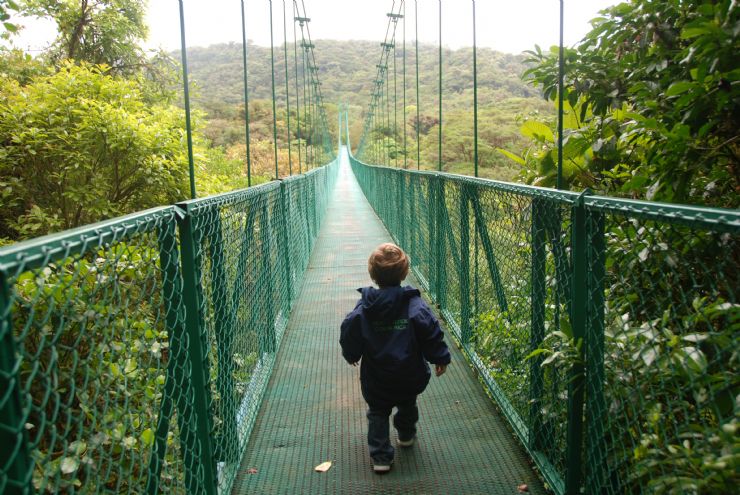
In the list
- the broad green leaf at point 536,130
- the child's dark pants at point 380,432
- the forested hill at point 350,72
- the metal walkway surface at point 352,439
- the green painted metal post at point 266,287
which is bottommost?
the metal walkway surface at point 352,439

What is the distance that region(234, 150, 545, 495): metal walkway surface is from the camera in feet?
6.14

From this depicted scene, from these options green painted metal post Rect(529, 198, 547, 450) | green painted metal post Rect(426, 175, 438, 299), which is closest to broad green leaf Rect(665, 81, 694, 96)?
green painted metal post Rect(529, 198, 547, 450)

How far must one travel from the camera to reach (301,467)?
1983 millimetres

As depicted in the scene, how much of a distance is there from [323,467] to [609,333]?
1129 millimetres

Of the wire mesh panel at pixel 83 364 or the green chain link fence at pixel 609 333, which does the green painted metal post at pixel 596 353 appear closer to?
the green chain link fence at pixel 609 333

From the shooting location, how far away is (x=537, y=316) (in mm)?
1897

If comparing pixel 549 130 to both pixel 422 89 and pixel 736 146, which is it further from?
pixel 422 89

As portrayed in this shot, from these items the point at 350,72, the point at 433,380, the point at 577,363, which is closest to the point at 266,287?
the point at 433,380

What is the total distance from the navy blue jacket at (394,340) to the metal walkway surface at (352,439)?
0.91 ft

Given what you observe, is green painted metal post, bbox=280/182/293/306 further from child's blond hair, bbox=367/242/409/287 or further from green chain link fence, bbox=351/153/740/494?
child's blond hair, bbox=367/242/409/287

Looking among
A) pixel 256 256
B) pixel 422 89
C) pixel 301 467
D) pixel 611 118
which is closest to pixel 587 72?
pixel 611 118

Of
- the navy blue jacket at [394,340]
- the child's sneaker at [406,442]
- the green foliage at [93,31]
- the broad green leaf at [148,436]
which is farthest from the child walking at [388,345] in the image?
the green foliage at [93,31]

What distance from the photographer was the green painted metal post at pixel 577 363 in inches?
58.3

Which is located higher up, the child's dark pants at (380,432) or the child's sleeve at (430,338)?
the child's sleeve at (430,338)
